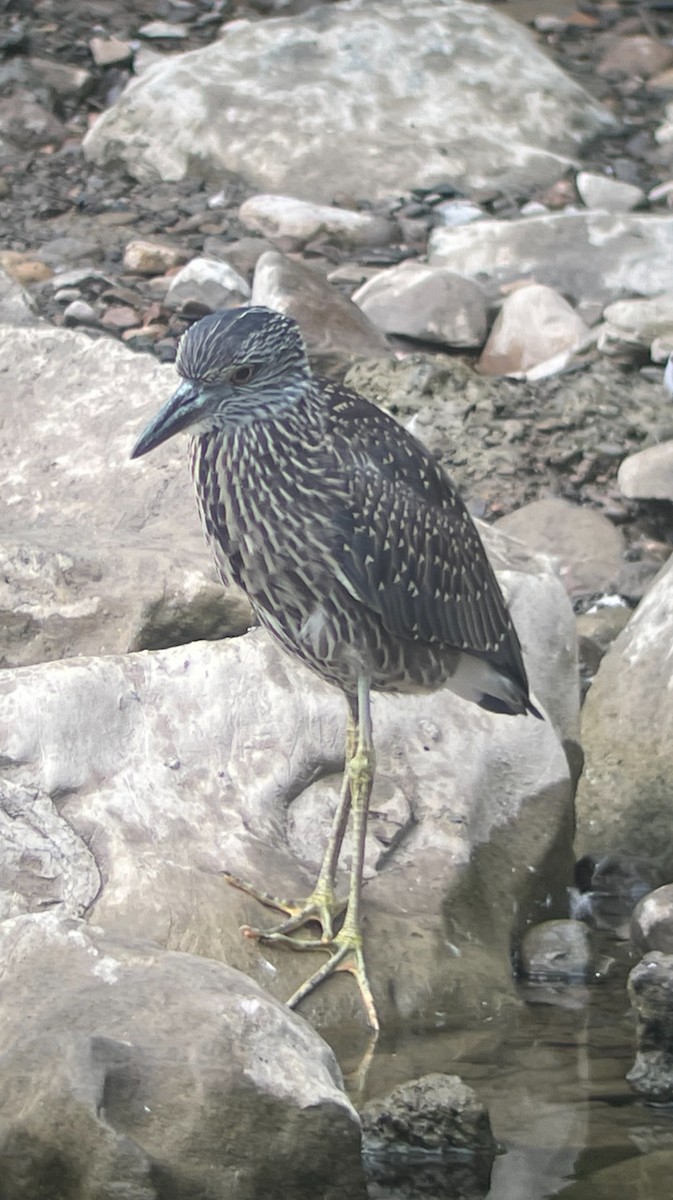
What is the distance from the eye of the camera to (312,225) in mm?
9469

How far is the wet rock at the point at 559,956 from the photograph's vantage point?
15.8 ft

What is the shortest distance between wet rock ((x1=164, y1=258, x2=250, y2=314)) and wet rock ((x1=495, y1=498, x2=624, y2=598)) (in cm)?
197

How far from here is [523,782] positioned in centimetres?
511

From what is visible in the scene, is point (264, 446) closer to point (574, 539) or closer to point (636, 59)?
point (574, 539)

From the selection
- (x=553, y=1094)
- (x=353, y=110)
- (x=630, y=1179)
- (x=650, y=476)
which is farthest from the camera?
(x=353, y=110)

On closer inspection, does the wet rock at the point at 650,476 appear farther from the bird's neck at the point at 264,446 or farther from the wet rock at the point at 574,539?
the bird's neck at the point at 264,446

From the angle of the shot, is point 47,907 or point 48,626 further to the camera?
point 48,626

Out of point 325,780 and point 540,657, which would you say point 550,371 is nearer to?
point 540,657

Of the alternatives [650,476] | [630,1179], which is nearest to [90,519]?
[650,476]

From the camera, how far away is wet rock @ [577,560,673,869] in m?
5.50

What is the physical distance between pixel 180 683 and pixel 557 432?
135 inches

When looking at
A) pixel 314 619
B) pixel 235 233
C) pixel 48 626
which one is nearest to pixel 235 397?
pixel 314 619

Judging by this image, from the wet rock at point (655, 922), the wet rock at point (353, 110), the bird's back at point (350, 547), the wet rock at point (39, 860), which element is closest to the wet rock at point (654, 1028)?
the wet rock at point (655, 922)

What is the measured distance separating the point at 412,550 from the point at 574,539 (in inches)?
100
